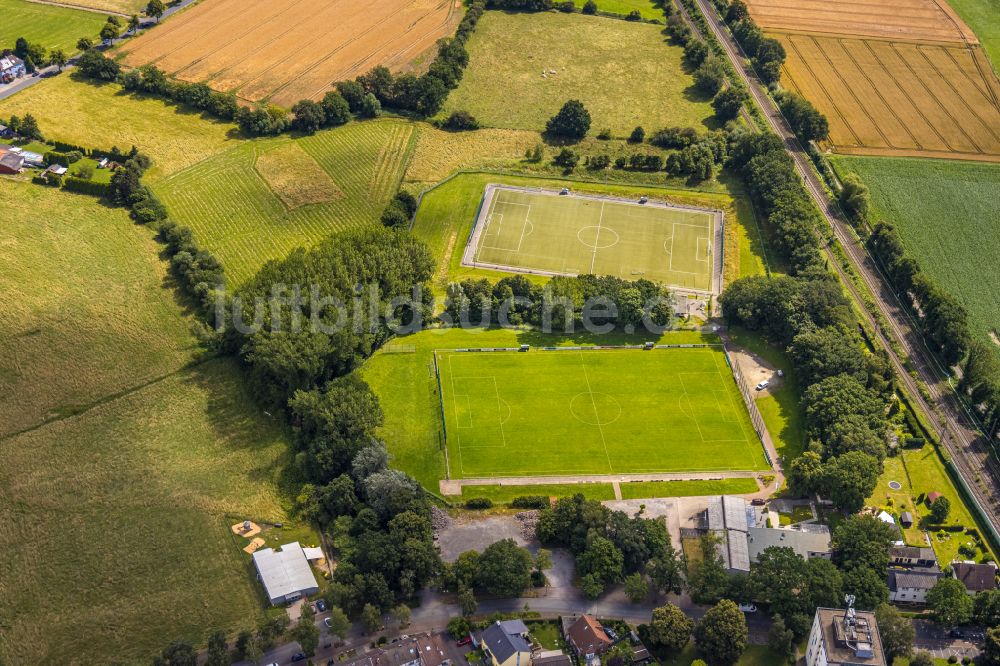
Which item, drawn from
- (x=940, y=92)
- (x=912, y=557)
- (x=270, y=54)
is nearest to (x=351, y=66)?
(x=270, y=54)

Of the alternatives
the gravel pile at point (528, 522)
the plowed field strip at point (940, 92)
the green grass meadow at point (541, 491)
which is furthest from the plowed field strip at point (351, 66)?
the gravel pile at point (528, 522)

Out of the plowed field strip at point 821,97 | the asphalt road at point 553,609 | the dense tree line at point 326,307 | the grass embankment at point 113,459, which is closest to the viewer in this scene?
the asphalt road at point 553,609

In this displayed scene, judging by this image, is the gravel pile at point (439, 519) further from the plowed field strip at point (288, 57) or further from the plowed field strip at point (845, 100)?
the plowed field strip at point (845, 100)

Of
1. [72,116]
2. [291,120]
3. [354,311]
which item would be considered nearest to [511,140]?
[291,120]

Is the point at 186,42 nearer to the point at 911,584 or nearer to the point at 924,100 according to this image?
the point at 924,100

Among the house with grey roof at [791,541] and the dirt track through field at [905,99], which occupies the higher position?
the dirt track through field at [905,99]

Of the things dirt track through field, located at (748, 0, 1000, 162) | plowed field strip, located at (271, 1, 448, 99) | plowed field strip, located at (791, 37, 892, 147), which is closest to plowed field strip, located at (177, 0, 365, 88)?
plowed field strip, located at (271, 1, 448, 99)

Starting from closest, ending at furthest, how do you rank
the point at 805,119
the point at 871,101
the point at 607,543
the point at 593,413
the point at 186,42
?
the point at 607,543 < the point at 593,413 < the point at 805,119 < the point at 871,101 < the point at 186,42

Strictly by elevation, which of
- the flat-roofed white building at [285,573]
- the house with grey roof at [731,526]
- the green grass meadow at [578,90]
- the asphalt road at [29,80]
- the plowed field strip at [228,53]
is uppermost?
the plowed field strip at [228,53]
